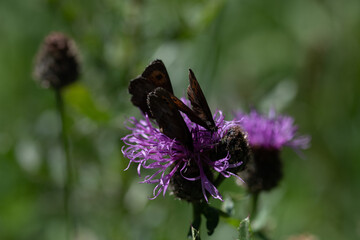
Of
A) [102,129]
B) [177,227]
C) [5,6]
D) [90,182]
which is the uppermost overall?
[5,6]

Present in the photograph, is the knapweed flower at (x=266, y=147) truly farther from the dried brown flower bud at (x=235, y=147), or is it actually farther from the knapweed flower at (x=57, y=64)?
the knapweed flower at (x=57, y=64)

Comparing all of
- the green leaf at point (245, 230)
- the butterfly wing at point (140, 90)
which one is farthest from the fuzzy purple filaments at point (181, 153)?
the green leaf at point (245, 230)

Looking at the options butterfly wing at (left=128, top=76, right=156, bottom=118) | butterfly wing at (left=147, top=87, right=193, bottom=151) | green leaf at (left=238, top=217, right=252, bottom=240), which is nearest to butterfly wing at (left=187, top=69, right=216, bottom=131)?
butterfly wing at (left=147, top=87, right=193, bottom=151)

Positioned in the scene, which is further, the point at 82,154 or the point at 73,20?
the point at 82,154

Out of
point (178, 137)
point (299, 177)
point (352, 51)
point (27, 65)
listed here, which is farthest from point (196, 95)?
point (27, 65)

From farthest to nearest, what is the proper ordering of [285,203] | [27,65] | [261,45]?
[261,45] → [27,65] → [285,203]

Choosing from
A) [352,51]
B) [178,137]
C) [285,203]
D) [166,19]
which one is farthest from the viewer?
[352,51]

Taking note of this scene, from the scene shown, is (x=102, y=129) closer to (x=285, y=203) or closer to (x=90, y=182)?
(x=90, y=182)
